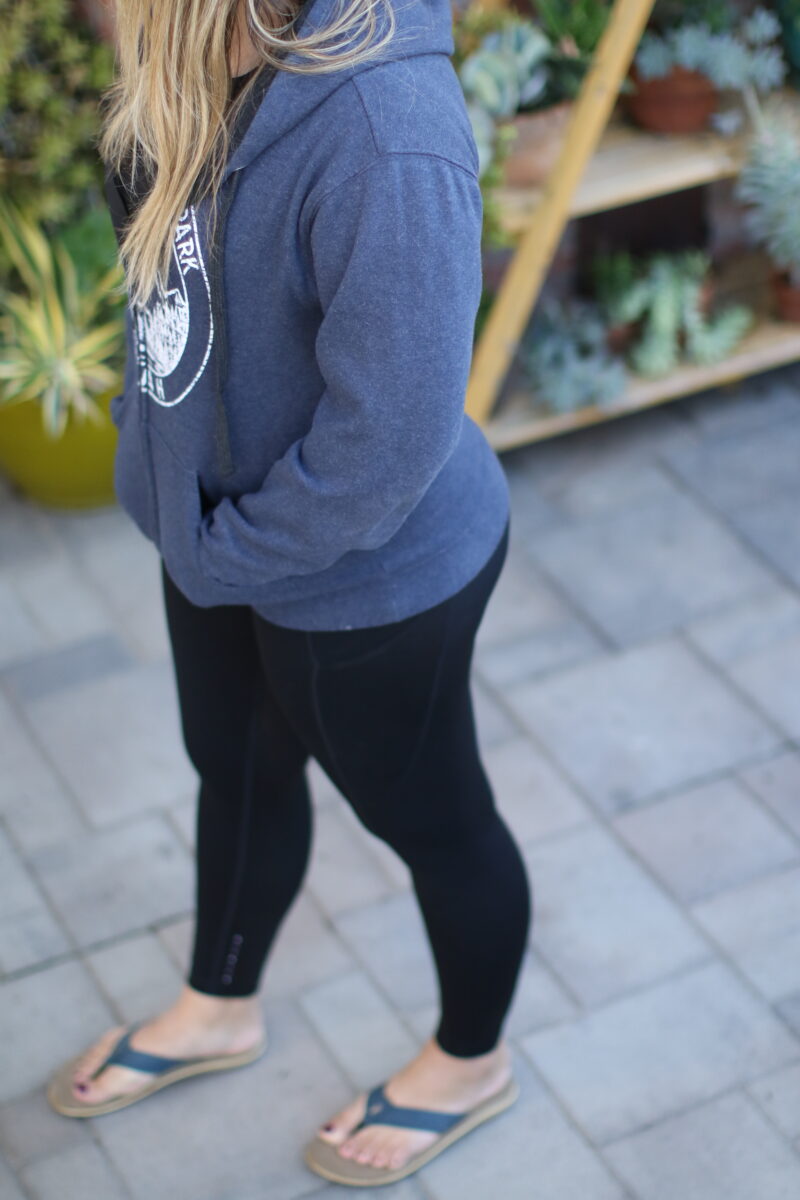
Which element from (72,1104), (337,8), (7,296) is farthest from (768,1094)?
(7,296)

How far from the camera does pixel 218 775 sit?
1.69 metres

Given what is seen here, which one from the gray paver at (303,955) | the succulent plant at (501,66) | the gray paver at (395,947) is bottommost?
the gray paver at (395,947)

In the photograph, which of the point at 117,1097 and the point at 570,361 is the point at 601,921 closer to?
the point at 117,1097

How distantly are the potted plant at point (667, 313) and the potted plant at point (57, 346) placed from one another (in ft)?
3.45

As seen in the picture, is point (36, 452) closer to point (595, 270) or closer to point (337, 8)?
point (595, 270)

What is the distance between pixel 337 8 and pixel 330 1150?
1.31 meters

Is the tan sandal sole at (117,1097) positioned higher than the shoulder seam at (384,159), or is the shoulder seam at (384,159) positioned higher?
the shoulder seam at (384,159)

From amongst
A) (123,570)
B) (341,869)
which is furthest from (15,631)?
(341,869)

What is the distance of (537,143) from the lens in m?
2.71

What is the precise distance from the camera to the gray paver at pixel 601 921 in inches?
81.0

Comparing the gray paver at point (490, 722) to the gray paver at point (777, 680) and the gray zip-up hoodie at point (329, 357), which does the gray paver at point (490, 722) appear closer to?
the gray paver at point (777, 680)

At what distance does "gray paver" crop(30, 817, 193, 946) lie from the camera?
2135 millimetres

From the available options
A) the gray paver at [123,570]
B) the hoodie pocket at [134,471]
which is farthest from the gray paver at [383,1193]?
the gray paver at [123,570]

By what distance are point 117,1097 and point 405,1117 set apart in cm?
37
